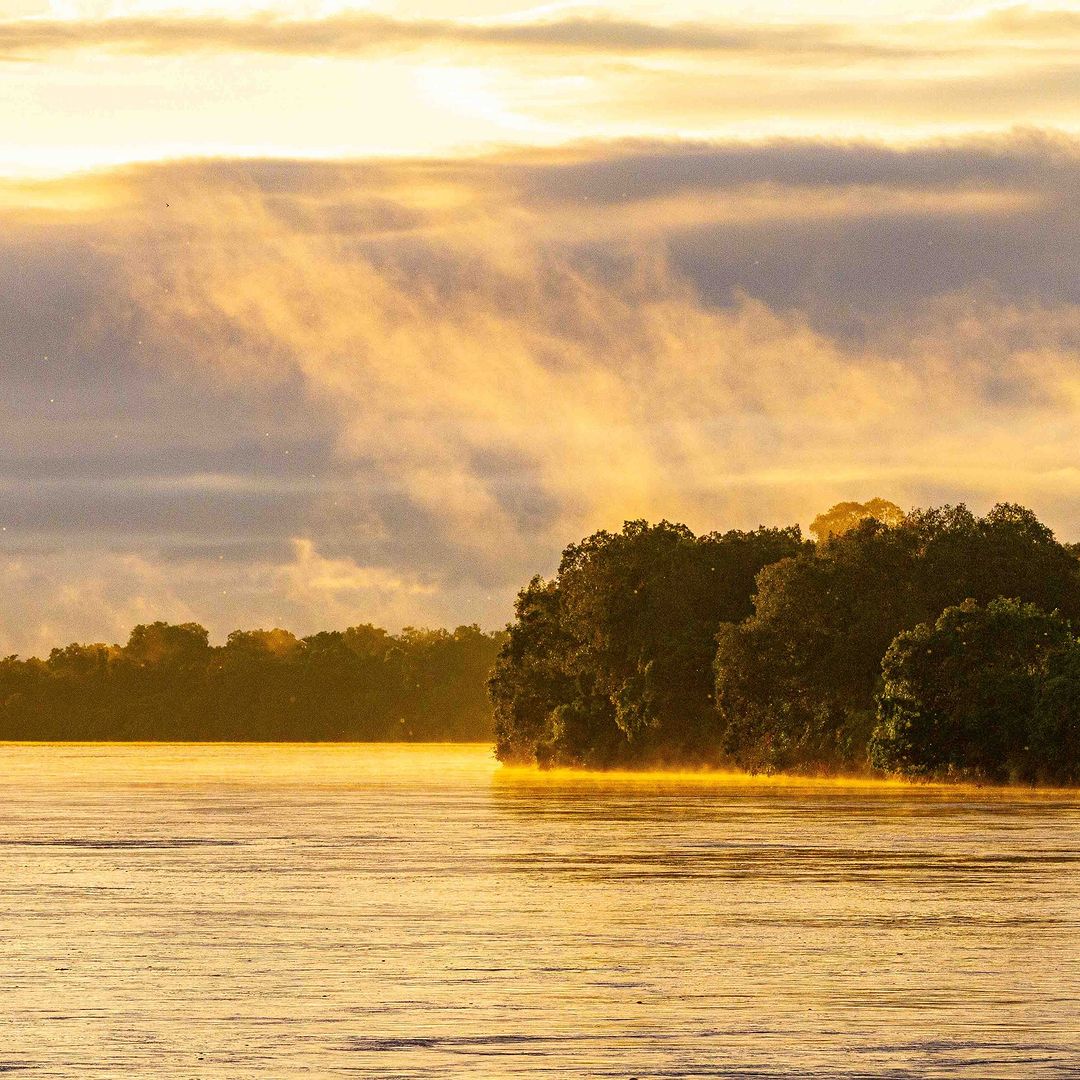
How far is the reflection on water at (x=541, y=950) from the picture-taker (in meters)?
19.5

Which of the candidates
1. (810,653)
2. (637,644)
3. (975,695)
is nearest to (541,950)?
(975,695)

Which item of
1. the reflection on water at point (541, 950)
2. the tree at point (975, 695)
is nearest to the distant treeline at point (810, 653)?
the tree at point (975, 695)

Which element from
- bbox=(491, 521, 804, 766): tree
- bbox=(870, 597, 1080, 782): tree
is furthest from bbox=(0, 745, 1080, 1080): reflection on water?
bbox=(491, 521, 804, 766): tree

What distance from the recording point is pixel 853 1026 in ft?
68.6

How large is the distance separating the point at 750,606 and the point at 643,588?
5.77 metres

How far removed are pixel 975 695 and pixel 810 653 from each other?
1499 centimetres

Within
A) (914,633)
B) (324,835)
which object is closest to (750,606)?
(914,633)

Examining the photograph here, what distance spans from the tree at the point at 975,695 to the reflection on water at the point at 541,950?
3600cm

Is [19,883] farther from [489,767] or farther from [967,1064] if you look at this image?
[489,767]

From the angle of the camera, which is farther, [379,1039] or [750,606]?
[750,606]

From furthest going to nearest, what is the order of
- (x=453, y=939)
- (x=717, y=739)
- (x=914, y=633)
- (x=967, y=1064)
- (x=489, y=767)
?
(x=489, y=767), (x=717, y=739), (x=914, y=633), (x=453, y=939), (x=967, y=1064)

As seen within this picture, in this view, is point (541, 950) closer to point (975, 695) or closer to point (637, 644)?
point (975, 695)

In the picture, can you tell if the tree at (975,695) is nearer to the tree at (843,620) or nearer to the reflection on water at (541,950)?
the tree at (843,620)

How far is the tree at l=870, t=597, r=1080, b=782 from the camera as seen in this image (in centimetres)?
9625
